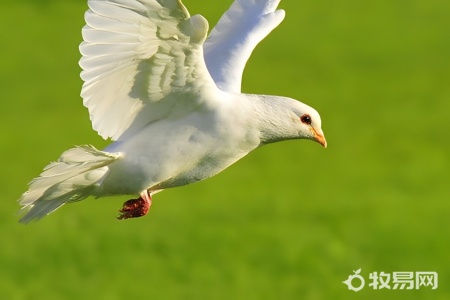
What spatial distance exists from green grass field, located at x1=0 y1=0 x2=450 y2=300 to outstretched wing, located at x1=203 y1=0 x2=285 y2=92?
31.4 ft

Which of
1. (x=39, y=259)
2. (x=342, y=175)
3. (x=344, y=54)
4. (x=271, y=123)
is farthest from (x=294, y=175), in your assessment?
(x=271, y=123)

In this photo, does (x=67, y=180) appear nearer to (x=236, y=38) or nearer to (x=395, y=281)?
(x=236, y=38)

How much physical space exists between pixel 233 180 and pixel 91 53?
16374 millimetres

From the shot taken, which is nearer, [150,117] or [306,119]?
[150,117]

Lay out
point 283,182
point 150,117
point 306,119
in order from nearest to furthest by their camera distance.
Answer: point 150,117, point 306,119, point 283,182

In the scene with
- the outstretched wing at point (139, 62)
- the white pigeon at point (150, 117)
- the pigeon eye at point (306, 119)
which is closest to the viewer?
the outstretched wing at point (139, 62)

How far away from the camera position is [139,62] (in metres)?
9.91

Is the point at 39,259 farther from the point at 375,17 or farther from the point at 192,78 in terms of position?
the point at 375,17

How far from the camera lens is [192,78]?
9.89 m

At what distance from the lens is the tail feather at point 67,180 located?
9766 mm

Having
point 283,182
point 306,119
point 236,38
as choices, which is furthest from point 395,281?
point 306,119

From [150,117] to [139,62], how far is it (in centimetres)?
43

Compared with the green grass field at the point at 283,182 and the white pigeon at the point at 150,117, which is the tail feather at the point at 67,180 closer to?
the white pigeon at the point at 150,117

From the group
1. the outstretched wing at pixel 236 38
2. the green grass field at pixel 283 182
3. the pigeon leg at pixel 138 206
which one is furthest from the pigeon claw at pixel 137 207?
the green grass field at pixel 283 182
